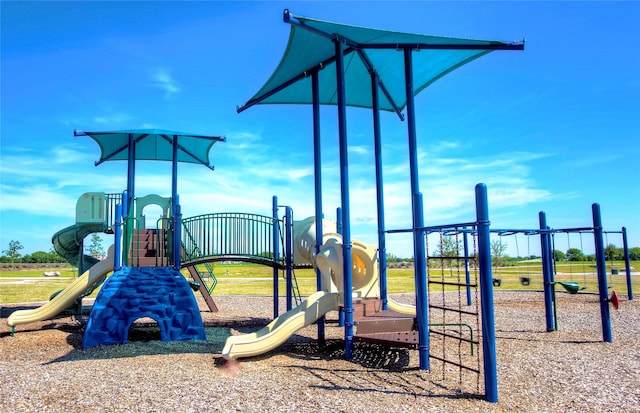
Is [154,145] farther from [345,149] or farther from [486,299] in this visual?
[486,299]

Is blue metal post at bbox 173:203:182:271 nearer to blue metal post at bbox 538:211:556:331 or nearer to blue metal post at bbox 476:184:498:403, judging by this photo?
blue metal post at bbox 476:184:498:403

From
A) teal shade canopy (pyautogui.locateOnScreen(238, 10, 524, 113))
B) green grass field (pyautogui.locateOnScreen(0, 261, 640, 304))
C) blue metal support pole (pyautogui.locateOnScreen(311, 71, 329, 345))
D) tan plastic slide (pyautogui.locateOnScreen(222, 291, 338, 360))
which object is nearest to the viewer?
tan plastic slide (pyautogui.locateOnScreen(222, 291, 338, 360))

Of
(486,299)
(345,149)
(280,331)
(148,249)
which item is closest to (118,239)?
(148,249)

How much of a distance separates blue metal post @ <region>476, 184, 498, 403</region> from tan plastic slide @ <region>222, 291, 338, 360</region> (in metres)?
3.81

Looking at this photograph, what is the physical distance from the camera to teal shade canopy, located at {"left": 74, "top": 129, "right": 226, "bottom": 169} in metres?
14.8

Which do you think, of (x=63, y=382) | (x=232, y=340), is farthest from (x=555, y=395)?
(x=63, y=382)

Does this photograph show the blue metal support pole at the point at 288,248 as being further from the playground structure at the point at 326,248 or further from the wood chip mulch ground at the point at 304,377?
the wood chip mulch ground at the point at 304,377

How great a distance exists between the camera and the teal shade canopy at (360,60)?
28.2 ft

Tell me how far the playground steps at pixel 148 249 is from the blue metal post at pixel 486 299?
8417 mm

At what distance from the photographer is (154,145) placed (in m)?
16.2

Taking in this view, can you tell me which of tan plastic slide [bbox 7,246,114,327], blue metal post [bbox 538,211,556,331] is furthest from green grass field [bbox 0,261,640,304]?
tan plastic slide [bbox 7,246,114,327]

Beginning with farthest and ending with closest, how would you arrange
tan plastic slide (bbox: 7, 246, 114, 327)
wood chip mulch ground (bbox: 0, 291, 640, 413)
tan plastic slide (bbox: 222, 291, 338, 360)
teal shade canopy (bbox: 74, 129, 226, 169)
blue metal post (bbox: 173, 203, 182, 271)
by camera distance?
teal shade canopy (bbox: 74, 129, 226, 169), tan plastic slide (bbox: 7, 246, 114, 327), blue metal post (bbox: 173, 203, 182, 271), tan plastic slide (bbox: 222, 291, 338, 360), wood chip mulch ground (bbox: 0, 291, 640, 413)

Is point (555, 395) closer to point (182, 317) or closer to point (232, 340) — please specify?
point (232, 340)

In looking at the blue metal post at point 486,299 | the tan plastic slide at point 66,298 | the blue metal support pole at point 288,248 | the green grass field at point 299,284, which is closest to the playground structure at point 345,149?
the blue metal post at point 486,299
